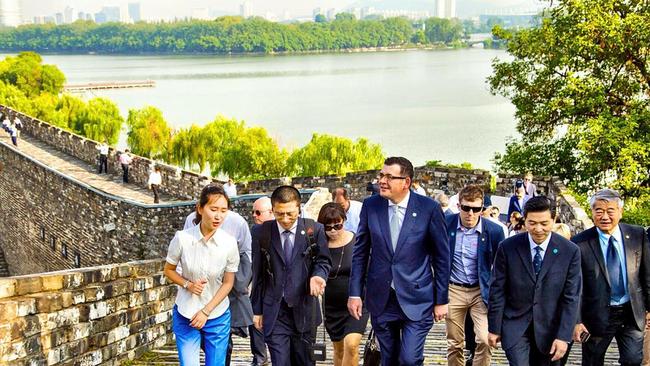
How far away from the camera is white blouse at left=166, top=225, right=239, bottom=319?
4.87m

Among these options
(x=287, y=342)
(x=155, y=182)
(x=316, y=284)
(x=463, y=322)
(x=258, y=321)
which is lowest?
(x=155, y=182)

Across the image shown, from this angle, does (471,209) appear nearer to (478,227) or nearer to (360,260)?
(478,227)

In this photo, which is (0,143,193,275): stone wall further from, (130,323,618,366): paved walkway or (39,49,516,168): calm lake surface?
(39,49,516,168): calm lake surface

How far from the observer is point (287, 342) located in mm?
5219

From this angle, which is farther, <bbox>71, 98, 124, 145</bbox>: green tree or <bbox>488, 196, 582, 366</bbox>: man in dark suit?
<bbox>71, 98, 124, 145</bbox>: green tree

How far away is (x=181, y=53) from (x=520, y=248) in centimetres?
15802

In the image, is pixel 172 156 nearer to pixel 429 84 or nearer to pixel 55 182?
pixel 55 182

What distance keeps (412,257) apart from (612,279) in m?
1.30

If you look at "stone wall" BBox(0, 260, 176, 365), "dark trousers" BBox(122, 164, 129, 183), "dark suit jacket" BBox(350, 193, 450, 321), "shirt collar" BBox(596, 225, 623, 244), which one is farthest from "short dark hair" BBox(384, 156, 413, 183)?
"dark trousers" BBox(122, 164, 129, 183)

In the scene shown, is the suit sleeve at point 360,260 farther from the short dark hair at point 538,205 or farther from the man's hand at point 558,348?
the man's hand at point 558,348

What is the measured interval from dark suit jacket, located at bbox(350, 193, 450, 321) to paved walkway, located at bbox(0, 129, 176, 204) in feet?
45.2

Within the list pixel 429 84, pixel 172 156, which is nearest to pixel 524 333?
pixel 172 156

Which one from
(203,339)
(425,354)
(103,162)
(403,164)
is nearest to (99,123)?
(103,162)

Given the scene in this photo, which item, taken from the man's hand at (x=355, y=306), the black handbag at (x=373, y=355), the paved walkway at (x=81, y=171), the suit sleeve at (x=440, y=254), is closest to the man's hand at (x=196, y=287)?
the man's hand at (x=355, y=306)
